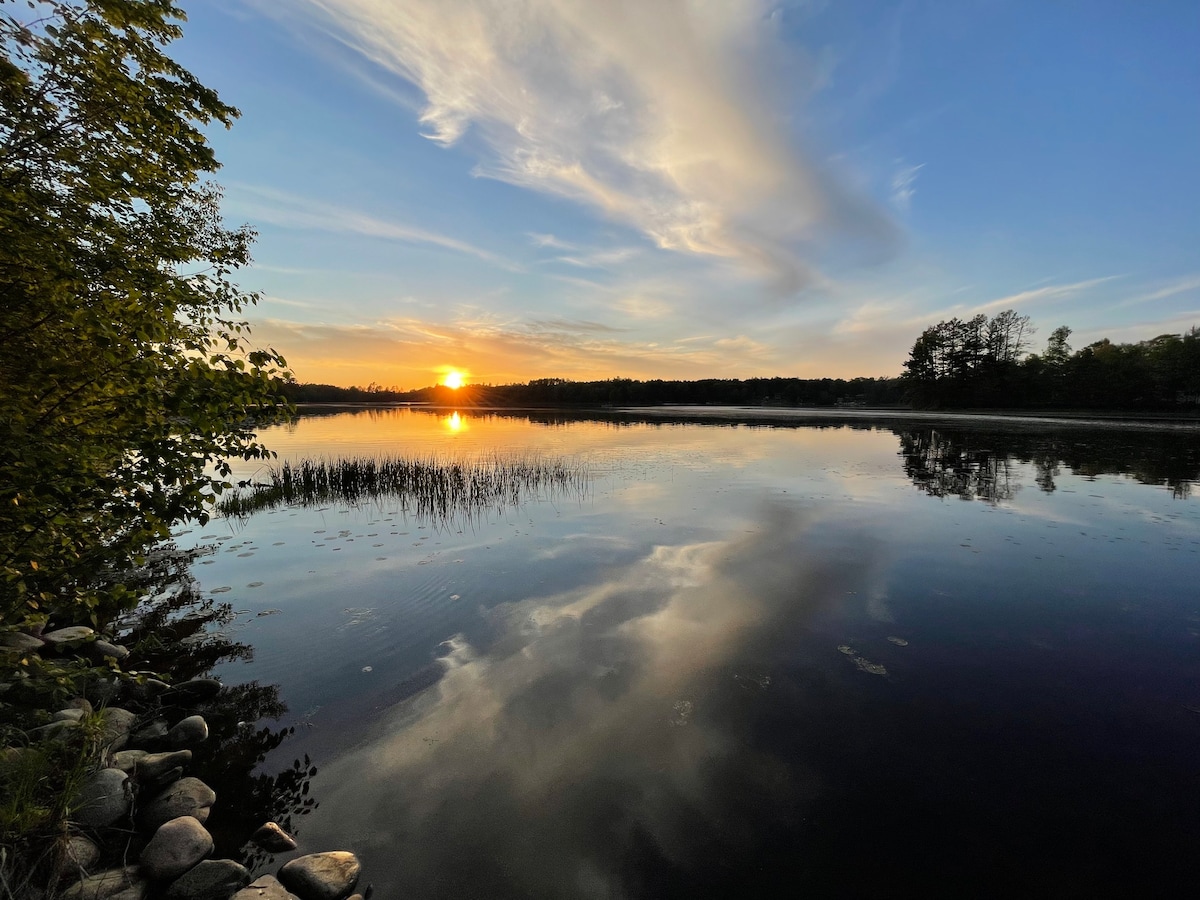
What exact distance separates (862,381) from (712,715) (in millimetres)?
145497

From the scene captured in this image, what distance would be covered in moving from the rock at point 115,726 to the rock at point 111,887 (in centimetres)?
156

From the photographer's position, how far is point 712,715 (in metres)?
5.61

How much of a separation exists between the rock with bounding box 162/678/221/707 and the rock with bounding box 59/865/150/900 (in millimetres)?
2903

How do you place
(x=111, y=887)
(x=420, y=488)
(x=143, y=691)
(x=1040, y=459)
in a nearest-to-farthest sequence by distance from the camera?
(x=111, y=887)
(x=143, y=691)
(x=420, y=488)
(x=1040, y=459)

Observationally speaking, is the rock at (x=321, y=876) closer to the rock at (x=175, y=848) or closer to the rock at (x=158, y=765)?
the rock at (x=175, y=848)

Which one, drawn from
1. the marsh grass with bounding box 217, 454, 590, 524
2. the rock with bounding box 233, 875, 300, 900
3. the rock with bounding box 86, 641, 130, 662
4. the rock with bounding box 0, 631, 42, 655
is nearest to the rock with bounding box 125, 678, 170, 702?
the rock with bounding box 86, 641, 130, 662

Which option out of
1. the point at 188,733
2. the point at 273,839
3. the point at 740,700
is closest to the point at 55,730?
the point at 188,733

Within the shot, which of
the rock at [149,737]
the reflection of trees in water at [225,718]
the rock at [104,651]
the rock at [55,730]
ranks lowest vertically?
the reflection of trees in water at [225,718]

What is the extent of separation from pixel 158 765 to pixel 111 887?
1.41 meters

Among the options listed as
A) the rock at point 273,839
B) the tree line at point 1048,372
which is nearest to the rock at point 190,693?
the rock at point 273,839

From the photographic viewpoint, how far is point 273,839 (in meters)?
4.00

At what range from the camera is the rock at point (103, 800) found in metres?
3.73

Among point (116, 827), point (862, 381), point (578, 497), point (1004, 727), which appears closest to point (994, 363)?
point (862, 381)

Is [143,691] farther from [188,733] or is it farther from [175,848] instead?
[175,848]
